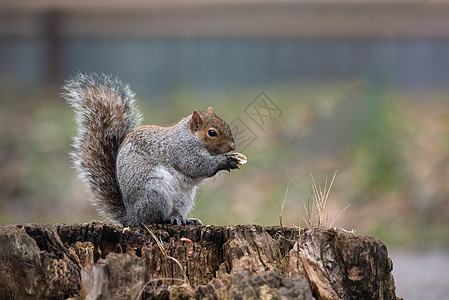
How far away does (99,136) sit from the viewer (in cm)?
233

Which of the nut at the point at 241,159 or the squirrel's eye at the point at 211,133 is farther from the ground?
the squirrel's eye at the point at 211,133

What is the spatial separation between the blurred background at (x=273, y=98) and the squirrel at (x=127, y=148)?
65.4 inches

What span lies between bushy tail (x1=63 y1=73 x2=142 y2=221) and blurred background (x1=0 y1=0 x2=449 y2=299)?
175 cm

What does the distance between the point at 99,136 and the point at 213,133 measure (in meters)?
0.43

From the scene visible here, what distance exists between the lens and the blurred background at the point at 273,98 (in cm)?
439

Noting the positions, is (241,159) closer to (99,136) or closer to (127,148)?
(127,148)

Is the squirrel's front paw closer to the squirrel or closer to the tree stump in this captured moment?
the squirrel

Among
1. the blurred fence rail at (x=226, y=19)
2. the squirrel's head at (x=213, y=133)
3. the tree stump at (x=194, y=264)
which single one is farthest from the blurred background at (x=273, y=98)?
the tree stump at (x=194, y=264)

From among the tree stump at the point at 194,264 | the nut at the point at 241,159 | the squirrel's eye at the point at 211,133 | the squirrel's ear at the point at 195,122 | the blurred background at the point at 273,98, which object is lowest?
the tree stump at the point at 194,264

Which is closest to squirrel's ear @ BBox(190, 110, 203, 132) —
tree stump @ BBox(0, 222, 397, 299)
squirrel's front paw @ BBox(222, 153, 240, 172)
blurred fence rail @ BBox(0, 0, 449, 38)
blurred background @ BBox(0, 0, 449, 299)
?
squirrel's front paw @ BBox(222, 153, 240, 172)

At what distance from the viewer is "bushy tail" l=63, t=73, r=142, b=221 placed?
7.63ft

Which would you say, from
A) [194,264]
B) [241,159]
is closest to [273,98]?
[241,159]

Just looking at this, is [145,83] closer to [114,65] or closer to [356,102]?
[114,65]

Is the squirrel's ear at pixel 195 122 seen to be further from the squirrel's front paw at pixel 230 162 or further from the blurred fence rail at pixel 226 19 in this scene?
the blurred fence rail at pixel 226 19
